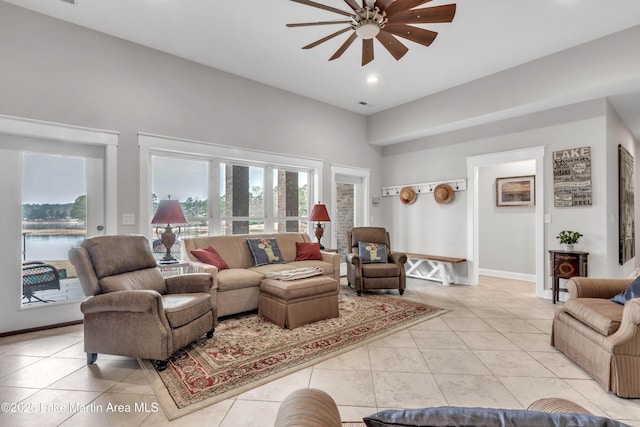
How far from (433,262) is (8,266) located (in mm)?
5687

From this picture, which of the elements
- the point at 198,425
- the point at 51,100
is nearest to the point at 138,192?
the point at 51,100

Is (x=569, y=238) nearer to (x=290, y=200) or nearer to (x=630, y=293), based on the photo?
(x=630, y=293)

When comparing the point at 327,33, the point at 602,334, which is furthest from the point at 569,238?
the point at 327,33

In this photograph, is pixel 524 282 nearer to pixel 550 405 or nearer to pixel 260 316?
pixel 260 316

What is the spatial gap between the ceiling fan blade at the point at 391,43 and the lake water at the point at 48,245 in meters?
3.80

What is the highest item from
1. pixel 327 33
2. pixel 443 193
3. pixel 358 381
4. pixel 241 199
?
pixel 327 33

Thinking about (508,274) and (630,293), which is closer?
(630,293)

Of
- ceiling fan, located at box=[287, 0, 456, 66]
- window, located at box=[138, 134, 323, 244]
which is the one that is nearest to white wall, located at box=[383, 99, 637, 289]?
window, located at box=[138, 134, 323, 244]

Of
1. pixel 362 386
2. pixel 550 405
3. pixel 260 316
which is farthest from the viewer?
pixel 260 316

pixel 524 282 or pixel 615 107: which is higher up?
pixel 615 107

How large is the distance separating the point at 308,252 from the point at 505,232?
401 cm

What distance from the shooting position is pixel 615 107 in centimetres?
432

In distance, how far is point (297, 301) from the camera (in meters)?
3.18

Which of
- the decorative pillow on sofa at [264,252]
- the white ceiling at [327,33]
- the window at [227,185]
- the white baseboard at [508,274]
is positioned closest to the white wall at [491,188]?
the white ceiling at [327,33]
